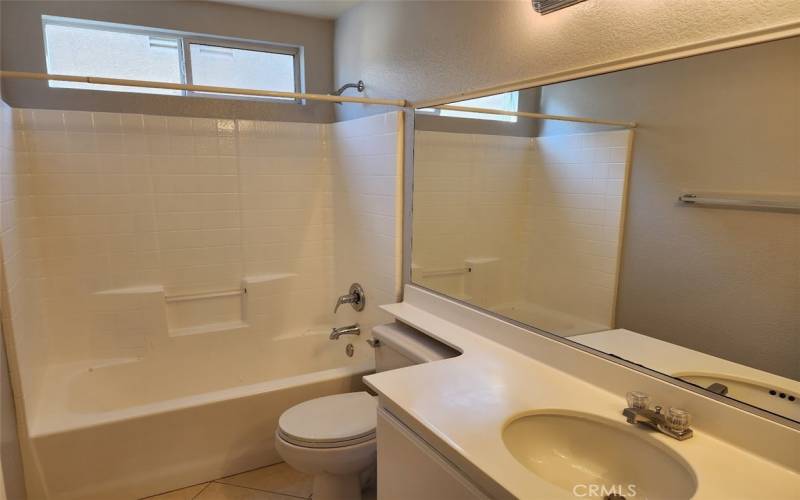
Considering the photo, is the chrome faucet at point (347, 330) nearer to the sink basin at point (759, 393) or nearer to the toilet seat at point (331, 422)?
the toilet seat at point (331, 422)

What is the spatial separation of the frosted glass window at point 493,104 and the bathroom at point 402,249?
0.05ft

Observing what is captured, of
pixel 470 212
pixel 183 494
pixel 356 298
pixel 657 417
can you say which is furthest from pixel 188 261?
pixel 657 417

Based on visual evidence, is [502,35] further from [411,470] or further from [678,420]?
[411,470]

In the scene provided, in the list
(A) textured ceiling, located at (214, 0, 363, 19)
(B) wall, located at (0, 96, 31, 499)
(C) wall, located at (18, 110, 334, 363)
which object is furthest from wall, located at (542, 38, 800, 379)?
(C) wall, located at (18, 110, 334, 363)

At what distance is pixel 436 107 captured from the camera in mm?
1916

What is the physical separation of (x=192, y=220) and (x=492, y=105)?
6.17 ft

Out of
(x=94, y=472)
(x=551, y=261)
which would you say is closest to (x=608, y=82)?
(x=551, y=261)

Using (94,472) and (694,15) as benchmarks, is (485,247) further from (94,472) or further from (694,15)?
(94,472)

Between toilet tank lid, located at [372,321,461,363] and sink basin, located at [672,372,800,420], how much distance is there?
77 centimetres

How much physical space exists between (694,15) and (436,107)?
41.3 inches

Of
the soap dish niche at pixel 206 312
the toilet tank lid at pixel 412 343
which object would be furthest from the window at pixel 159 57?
the toilet tank lid at pixel 412 343

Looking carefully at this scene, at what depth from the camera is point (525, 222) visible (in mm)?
1613

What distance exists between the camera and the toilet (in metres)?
1.62

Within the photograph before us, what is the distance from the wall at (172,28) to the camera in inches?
86.7
